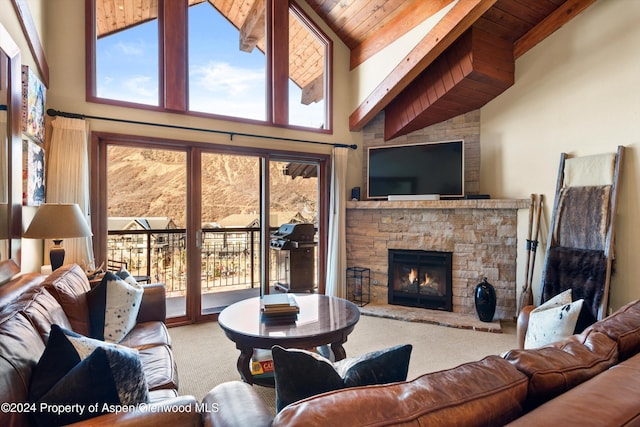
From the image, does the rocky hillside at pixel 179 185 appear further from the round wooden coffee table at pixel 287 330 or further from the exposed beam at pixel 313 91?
the round wooden coffee table at pixel 287 330

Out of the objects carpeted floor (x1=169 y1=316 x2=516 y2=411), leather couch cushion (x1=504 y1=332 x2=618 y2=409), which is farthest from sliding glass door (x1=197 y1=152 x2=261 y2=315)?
leather couch cushion (x1=504 y1=332 x2=618 y2=409)

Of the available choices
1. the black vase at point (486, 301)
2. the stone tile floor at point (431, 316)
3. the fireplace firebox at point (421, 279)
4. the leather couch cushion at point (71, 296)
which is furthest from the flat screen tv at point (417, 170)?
the leather couch cushion at point (71, 296)

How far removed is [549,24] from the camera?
3646 mm

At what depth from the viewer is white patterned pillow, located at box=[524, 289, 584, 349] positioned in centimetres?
167

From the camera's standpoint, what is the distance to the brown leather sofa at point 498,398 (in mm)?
703

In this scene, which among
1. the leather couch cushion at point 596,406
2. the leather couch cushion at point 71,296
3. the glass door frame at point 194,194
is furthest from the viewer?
the glass door frame at point 194,194

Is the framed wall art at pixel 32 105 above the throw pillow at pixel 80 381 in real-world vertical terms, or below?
above

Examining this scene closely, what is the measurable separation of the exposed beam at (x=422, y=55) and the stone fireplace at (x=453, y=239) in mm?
1222

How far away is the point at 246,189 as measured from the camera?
4297mm

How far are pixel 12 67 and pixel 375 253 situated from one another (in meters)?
3.94

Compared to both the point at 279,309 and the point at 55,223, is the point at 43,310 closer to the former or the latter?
the point at 55,223

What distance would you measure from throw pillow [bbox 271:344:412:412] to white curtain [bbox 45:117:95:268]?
109 inches

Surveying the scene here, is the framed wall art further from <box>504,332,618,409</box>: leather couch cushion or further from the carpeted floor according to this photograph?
<box>504,332,618,409</box>: leather couch cushion

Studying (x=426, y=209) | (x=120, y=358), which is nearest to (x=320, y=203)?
(x=426, y=209)
